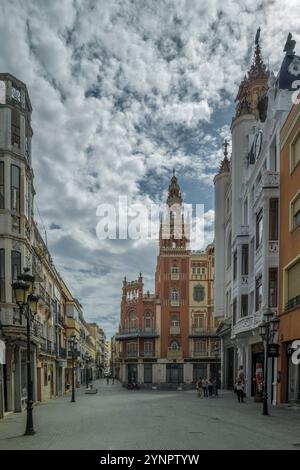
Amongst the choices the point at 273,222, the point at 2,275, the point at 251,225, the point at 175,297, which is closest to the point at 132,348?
the point at 175,297

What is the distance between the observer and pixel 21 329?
21.0 meters

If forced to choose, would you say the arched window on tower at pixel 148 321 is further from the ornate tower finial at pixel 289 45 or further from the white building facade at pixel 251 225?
the ornate tower finial at pixel 289 45

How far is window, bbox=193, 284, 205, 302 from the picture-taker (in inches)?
2611

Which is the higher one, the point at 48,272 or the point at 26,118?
the point at 26,118

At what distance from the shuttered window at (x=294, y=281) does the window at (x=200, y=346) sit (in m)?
43.6

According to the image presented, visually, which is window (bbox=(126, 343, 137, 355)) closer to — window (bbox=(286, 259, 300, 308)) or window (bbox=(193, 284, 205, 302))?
window (bbox=(193, 284, 205, 302))

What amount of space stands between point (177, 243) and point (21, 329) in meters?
48.3

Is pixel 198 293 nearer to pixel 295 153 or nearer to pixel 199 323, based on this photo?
pixel 199 323

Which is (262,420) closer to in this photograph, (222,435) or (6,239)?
(222,435)

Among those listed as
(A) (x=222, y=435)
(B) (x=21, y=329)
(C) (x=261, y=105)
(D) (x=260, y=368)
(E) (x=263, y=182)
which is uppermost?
Answer: (C) (x=261, y=105)

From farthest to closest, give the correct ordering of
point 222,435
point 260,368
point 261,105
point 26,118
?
point 261,105, point 260,368, point 26,118, point 222,435

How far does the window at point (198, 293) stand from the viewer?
218 feet

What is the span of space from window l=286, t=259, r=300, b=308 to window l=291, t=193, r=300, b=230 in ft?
5.82
